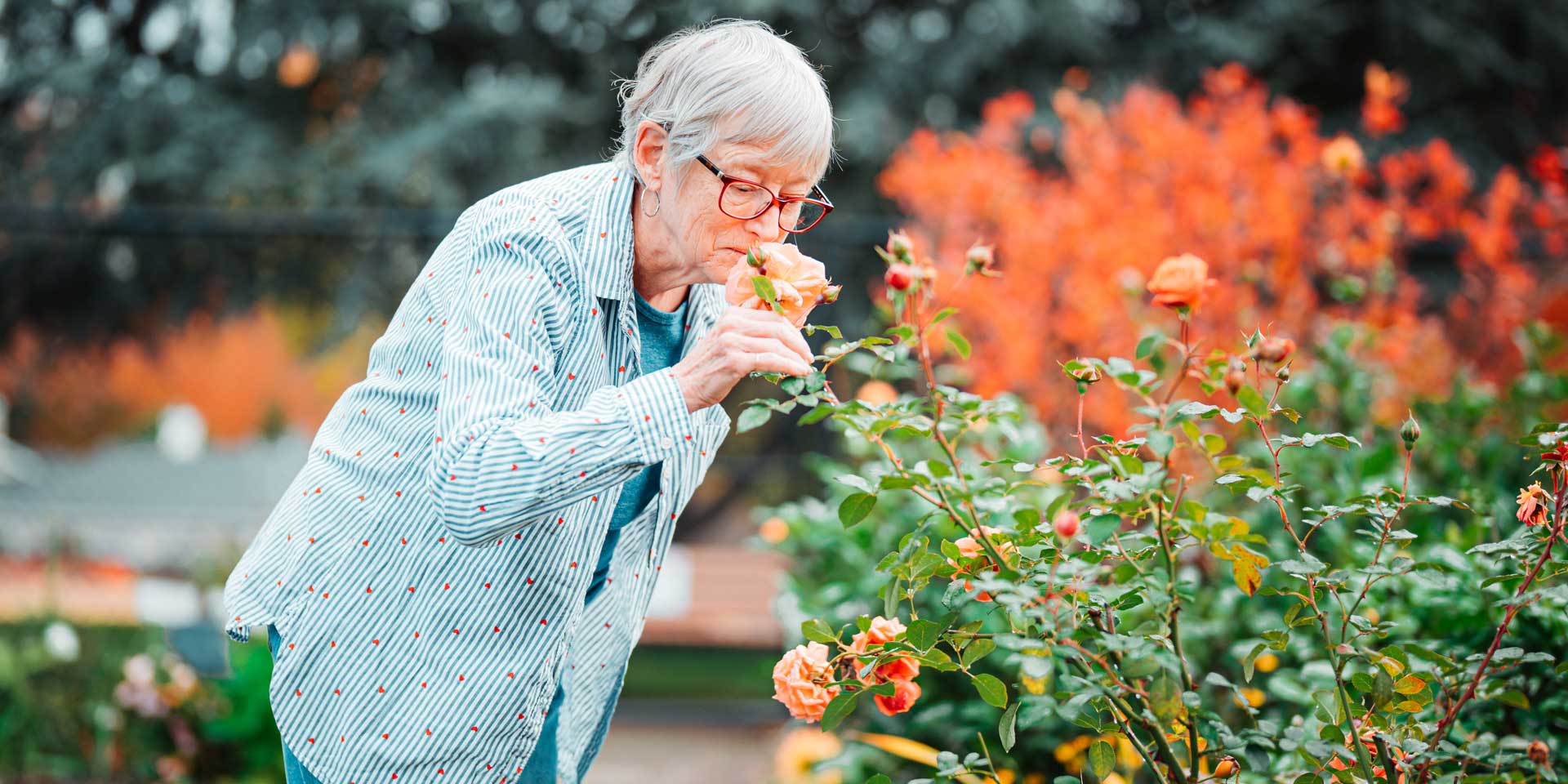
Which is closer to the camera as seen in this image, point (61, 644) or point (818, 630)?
point (818, 630)

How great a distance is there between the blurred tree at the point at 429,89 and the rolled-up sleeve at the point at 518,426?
510cm

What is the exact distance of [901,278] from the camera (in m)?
0.99

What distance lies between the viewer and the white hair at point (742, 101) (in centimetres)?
119

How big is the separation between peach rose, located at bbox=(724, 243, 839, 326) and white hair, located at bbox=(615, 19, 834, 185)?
0.54 ft

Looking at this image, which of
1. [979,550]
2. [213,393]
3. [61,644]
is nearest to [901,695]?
[979,550]

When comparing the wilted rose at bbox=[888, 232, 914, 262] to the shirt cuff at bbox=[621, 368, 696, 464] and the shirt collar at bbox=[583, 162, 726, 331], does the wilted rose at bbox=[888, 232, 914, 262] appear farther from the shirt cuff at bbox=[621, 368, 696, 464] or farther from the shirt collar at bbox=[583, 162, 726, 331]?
the shirt collar at bbox=[583, 162, 726, 331]

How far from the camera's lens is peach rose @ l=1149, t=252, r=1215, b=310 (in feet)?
3.24

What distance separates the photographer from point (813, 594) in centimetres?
242

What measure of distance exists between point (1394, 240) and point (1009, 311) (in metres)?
1.74

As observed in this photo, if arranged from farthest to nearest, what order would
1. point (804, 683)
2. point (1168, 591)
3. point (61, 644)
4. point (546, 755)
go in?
point (61, 644)
point (546, 755)
point (804, 683)
point (1168, 591)

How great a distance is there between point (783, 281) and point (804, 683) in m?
0.42

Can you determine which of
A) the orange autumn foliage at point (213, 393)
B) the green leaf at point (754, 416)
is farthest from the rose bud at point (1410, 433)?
the orange autumn foliage at point (213, 393)

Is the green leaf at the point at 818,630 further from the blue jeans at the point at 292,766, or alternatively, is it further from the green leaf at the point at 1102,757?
the blue jeans at the point at 292,766

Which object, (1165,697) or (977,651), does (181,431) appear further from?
(1165,697)
